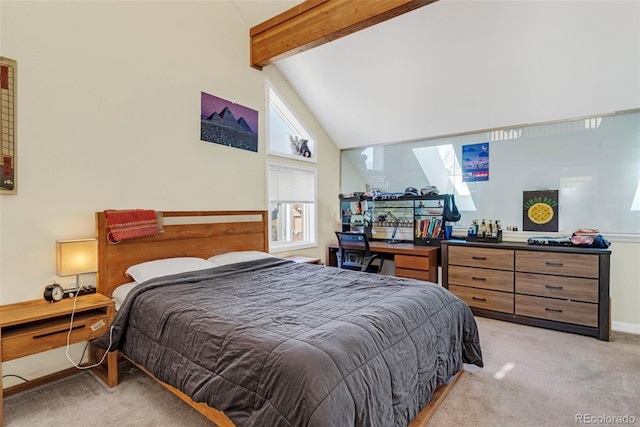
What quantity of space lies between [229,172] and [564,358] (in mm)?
3464

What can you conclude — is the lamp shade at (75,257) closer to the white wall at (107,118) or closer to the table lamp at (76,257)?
the table lamp at (76,257)

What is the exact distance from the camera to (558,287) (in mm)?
3217

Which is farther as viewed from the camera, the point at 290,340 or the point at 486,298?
the point at 486,298

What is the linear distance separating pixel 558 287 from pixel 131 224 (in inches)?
152

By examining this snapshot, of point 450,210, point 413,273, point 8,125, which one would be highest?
point 8,125

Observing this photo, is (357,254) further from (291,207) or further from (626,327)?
(626,327)

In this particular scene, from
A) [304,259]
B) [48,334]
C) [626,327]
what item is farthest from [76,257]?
[626,327]

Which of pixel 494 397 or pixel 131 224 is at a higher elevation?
pixel 131 224

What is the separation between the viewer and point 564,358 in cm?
266

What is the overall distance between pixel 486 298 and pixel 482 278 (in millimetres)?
214

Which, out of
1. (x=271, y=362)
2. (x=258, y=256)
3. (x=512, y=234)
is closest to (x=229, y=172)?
(x=258, y=256)

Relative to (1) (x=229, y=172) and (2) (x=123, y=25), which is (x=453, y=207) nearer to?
(1) (x=229, y=172)

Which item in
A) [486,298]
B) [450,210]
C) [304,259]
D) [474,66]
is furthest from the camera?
[450,210]

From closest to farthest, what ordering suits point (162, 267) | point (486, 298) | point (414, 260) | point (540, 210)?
point (162, 267) < point (486, 298) < point (540, 210) < point (414, 260)
